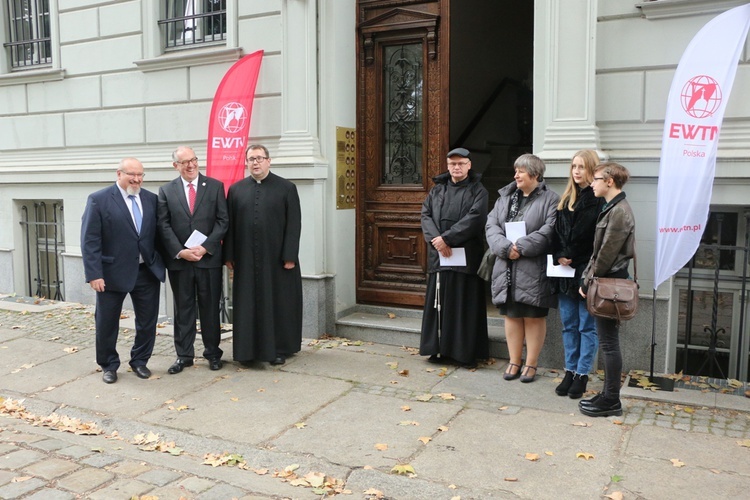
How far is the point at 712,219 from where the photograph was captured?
6.48 m

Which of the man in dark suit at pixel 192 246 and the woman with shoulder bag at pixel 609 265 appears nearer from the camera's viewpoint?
the woman with shoulder bag at pixel 609 265

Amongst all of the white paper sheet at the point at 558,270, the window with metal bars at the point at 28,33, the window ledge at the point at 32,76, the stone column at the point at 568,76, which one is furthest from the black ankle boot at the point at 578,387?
the window with metal bars at the point at 28,33

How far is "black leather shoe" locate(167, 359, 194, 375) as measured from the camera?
675 cm

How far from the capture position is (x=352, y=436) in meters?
5.11

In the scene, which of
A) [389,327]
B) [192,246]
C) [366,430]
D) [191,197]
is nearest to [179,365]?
[192,246]

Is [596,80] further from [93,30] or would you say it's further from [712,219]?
[93,30]

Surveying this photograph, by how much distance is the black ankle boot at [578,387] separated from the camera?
5852 millimetres

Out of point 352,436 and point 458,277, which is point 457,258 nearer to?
point 458,277

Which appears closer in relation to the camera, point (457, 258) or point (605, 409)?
point (605, 409)

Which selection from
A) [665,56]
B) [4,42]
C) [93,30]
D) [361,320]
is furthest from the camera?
[4,42]

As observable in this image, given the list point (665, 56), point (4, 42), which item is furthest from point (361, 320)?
point (4, 42)

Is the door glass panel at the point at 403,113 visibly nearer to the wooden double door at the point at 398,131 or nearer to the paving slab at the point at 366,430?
the wooden double door at the point at 398,131

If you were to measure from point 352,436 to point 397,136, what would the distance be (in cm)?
406

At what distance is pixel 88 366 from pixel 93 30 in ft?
16.7
